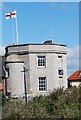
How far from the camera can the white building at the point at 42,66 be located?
30.4 m

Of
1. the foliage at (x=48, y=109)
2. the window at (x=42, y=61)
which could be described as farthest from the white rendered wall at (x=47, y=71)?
the foliage at (x=48, y=109)

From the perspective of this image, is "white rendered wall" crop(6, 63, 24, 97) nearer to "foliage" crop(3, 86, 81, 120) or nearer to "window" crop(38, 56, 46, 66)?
"window" crop(38, 56, 46, 66)

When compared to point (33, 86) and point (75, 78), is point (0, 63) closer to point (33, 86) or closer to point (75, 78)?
point (33, 86)

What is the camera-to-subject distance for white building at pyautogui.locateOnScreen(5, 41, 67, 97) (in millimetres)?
30406

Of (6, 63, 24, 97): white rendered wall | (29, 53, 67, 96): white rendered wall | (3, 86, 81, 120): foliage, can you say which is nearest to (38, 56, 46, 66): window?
(29, 53, 67, 96): white rendered wall

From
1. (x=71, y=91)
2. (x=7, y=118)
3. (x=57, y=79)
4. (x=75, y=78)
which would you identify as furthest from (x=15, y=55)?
(x=75, y=78)

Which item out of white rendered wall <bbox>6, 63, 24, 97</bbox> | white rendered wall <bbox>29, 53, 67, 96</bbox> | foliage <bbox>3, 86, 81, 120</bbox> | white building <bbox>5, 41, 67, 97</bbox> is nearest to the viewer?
foliage <bbox>3, 86, 81, 120</bbox>

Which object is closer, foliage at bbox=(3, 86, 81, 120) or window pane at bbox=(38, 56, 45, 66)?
foliage at bbox=(3, 86, 81, 120)

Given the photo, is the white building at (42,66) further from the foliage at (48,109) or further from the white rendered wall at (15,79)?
the foliage at (48,109)

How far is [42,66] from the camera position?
3073cm

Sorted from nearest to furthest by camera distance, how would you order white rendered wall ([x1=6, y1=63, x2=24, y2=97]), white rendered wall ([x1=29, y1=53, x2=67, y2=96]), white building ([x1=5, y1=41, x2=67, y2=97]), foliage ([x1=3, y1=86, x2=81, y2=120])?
foliage ([x1=3, y1=86, x2=81, y2=120]), white rendered wall ([x1=6, y1=63, x2=24, y2=97]), white building ([x1=5, y1=41, x2=67, y2=97]), white rendered wall ([x1=29, y1=53, x2=67, y2=96])

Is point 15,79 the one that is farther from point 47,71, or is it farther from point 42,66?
point 47,71

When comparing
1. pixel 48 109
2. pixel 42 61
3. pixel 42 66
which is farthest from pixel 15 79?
pixel 48 109

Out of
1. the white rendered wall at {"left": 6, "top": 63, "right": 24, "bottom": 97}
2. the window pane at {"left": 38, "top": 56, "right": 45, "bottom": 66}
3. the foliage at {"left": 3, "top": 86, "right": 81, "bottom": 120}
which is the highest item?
the window pane at {"left": 38, "top": 56, "right": 45, "bottom": 66}
